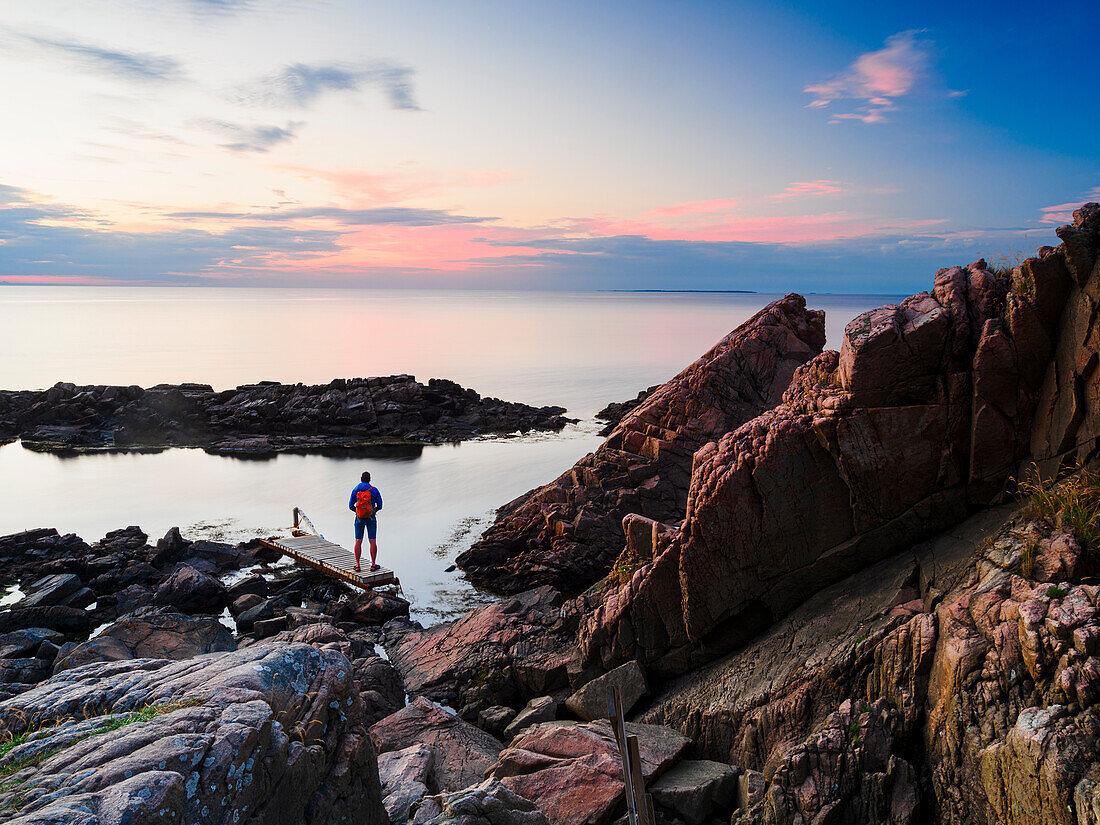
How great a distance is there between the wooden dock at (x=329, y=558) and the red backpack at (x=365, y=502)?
6.31 ft

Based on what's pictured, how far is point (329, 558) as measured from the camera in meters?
26.2

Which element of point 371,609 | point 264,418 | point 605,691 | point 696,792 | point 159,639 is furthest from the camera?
point 264,418

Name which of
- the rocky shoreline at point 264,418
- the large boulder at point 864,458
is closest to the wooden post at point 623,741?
the large boulder at point 864,458

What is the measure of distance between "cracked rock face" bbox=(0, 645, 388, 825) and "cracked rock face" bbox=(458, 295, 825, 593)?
15.7 metres

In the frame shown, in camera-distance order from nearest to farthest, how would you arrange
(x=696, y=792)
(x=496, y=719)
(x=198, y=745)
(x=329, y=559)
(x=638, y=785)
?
(x=198, y=745)
(x=638, y=785)
(x=696, y=792)
(x=496, y=719)
(x=329, y=559)

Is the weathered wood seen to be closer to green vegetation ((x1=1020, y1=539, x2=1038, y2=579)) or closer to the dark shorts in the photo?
the dark shorts

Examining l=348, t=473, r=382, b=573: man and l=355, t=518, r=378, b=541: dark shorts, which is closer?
l=348, t=473, r=382, b=573: man

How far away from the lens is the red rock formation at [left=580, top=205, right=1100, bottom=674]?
1064cm

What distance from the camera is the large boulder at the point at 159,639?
53.6 feet

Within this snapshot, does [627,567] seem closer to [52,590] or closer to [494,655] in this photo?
[494,655]

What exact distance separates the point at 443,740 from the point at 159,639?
28.0ft

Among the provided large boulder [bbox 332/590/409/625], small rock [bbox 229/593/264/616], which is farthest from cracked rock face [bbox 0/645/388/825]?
small rock [bbox 229/593/264/616]

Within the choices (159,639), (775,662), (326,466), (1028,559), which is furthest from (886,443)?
(326,466)

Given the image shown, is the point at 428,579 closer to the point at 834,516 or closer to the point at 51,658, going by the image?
the point at 51,658
